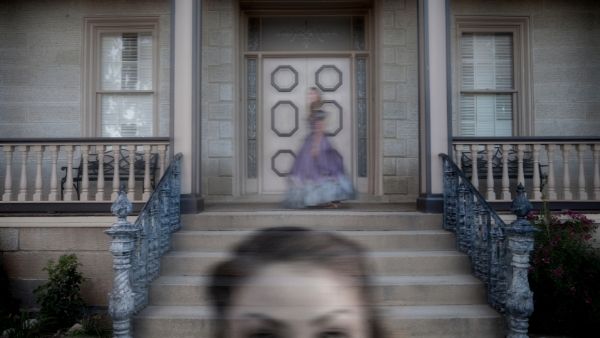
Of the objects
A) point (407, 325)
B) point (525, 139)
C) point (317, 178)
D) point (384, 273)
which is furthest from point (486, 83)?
point (407, 325)

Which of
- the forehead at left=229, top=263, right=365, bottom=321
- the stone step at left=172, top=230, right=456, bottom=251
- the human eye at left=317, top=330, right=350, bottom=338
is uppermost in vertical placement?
the stone step at left=172, top=230, right=456, bottom=251

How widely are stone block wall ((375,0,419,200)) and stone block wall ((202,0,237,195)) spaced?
2.36 m

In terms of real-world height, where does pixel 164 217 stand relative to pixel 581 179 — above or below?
below

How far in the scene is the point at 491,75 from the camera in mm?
7988

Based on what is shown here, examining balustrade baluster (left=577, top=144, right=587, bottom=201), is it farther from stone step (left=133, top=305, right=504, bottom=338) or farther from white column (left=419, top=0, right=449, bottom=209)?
stone step (left=133, top=305, right=504, bottom=338)

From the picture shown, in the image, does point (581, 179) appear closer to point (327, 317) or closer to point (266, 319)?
point (327, 317)

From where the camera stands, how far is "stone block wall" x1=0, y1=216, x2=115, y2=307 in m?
6.08

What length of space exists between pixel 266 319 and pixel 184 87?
10.2ft

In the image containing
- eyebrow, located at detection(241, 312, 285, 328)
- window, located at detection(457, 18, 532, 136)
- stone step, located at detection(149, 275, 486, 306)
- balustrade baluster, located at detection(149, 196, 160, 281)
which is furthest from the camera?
window, located at detection(457, 18, 532, 136)

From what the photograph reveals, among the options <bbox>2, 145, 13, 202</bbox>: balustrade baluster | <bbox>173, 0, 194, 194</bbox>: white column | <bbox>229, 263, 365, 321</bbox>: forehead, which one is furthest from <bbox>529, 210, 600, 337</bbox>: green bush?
<bbox>2, 145, 13, 202</bbox>: balustrade baluster

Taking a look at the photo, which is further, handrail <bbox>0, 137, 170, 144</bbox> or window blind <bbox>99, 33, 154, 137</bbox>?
window blind <bbox>99, 33, 154, 137</bbox>

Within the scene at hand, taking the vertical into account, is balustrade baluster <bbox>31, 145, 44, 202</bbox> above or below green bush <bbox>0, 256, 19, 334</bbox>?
above

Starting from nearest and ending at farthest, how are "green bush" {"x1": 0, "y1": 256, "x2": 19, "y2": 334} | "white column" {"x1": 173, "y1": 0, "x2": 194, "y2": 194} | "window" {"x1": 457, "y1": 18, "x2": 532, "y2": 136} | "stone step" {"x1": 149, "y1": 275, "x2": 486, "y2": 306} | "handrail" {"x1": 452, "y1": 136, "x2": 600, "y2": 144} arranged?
"stone step" {"x1": 149, "y1": 275, "x2": 486, "y2": 306} < "green bush" {"x1": 0, "y1": 256, "x2": 19, "y2": 334} < "white column" {"x1": 173, "y1": 0, "x2": 194, "y2": 194} < "handrail" {"x1": 452, "y1": 136, "x2": 600, "y2": 144} < "window" {"x1": 457, "y1": 18, "x2": 532, "y2": 136}

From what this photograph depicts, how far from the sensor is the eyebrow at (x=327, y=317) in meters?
4.61
